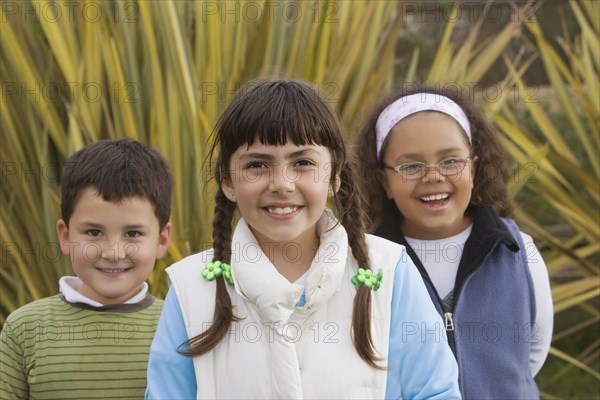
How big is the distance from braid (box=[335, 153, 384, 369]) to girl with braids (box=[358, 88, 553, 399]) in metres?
0.36

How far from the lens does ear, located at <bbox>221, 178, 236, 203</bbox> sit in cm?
196

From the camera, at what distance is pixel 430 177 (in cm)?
233

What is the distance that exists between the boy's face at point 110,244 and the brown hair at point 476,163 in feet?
2.12

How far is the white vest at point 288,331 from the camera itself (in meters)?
1.79

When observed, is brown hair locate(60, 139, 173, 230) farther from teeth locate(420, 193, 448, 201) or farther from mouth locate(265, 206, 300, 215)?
teeth locate(420, 193, 448, 201)

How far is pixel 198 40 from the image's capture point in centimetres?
348

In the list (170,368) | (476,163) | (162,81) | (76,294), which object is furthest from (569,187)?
(170,368)

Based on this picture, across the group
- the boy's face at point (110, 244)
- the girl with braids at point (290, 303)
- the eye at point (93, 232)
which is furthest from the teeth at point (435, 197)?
the eye at point (93, 232)

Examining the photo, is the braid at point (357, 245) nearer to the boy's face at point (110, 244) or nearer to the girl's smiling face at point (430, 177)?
the girl's smiling face at point (430, 177)

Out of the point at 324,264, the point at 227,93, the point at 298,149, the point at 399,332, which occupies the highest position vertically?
the point at 227,93

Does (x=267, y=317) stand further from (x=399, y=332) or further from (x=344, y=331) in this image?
(x=399, y=332)

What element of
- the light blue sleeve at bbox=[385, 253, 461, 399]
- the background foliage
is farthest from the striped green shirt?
the background foliage

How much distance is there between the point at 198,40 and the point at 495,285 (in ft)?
5.42

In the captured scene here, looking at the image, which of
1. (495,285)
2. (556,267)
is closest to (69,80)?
(495,285)
